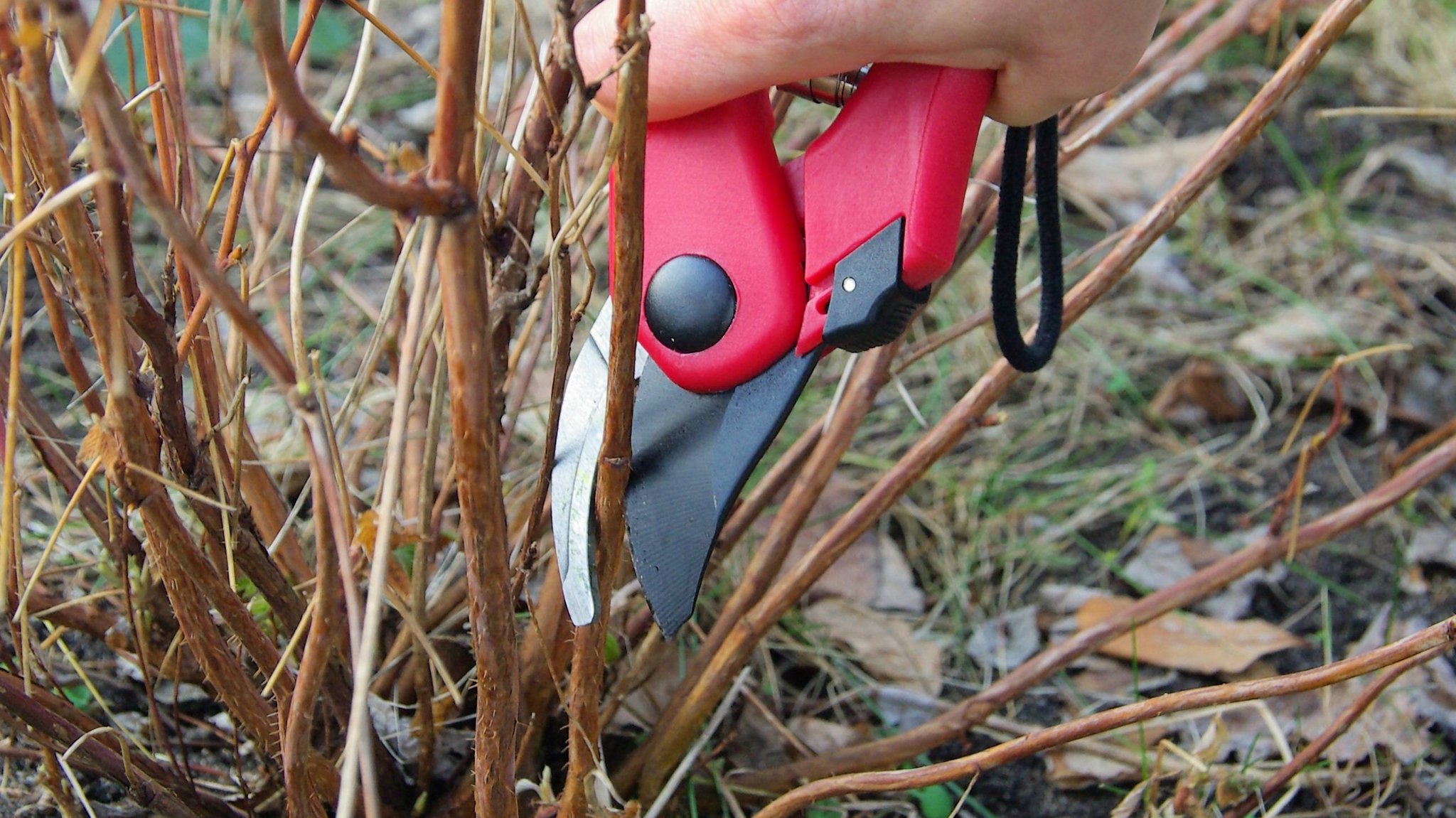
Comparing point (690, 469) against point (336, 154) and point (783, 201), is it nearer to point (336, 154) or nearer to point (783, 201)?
point (783, 201)

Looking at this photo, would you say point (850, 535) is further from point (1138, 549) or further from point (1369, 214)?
point (1369, 214)

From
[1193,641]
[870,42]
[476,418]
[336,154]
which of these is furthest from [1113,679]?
[336,154]

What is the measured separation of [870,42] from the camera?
88 cm

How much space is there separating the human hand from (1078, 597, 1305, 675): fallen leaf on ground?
0.93 m

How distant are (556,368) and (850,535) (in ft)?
1.36

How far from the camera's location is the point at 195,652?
0.92m

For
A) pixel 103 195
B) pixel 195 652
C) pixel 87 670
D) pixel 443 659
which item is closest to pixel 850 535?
pixel 443 659

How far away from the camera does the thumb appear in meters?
0.86

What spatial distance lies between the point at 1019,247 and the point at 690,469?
408 mm

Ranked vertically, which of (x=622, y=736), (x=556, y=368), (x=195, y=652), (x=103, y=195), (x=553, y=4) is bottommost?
(x=622, y=736)

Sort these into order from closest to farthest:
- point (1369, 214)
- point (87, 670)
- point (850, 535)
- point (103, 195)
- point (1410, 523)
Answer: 1. point (103, 195)
2. point (850, 535)
3. point (87, 670)
4. point (1410, 523)
5. point (1369, 214)

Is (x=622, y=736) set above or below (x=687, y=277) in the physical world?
below

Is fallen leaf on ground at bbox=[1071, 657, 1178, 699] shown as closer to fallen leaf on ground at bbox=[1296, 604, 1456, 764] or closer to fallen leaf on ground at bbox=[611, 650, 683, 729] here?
fallen leaf on ground at bbox=[1296, 604, 1456, 764]

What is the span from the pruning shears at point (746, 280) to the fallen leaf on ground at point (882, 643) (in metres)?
0.69
